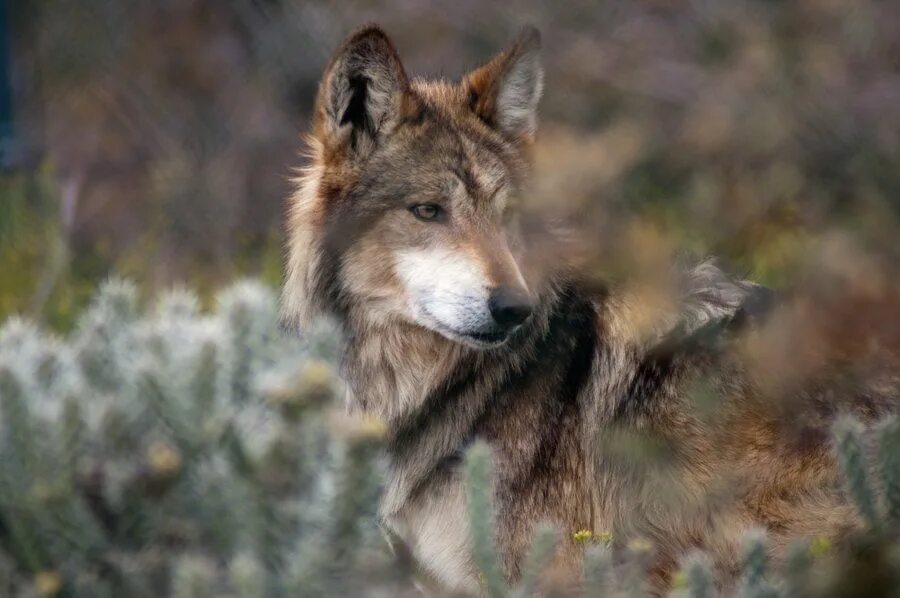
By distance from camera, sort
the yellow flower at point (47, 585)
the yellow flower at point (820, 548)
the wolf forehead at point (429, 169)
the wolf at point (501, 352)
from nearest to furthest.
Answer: the yellow flower at point (47, 585), the yellow flower at point (820, 548), the wolf at point (501, 352), the wolf forehead at point (429, 169)

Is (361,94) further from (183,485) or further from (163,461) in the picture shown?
(163,461)

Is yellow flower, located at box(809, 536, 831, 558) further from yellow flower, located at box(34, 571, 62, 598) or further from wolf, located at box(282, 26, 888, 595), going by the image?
yellow flower, located at box(34, 571, 62, 598)

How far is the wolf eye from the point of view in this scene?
4184 millimetres

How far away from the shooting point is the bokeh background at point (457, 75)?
3.14m

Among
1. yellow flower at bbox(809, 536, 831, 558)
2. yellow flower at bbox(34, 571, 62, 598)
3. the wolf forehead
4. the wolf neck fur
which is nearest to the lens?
yellow flower at bbox(34, 571, 62, 598)

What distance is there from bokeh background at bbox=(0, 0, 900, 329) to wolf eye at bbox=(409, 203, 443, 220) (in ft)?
1.41

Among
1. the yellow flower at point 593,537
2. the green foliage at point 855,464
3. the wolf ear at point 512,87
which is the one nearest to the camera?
the green foliage at point 855,464

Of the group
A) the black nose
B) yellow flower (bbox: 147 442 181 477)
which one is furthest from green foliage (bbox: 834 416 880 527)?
the black nose

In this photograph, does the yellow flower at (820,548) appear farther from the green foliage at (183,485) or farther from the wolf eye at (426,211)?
the wolf eye at (426,211)

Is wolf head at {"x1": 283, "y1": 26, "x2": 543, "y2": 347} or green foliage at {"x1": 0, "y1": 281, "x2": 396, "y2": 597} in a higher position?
wolf head at {"x1": 283, "y1": 26, "x2": 543, "y2": 347}

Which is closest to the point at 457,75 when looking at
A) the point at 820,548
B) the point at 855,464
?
the point at 820,548

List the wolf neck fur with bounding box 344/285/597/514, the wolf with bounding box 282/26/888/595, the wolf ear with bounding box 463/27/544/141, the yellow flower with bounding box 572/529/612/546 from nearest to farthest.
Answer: the yellow flower with bounding box 572/529/612/546
the wolf with bounding box 282/26/888/595
the wolf neck fur with bounding box 344/285/597/514
the wolf ear with bounding box 463/27/544/141

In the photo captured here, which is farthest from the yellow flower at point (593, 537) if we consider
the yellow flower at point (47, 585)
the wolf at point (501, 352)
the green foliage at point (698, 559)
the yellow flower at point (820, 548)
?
the yellow flower at point (47, 585)

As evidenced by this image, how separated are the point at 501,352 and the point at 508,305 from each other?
1.02 ft
